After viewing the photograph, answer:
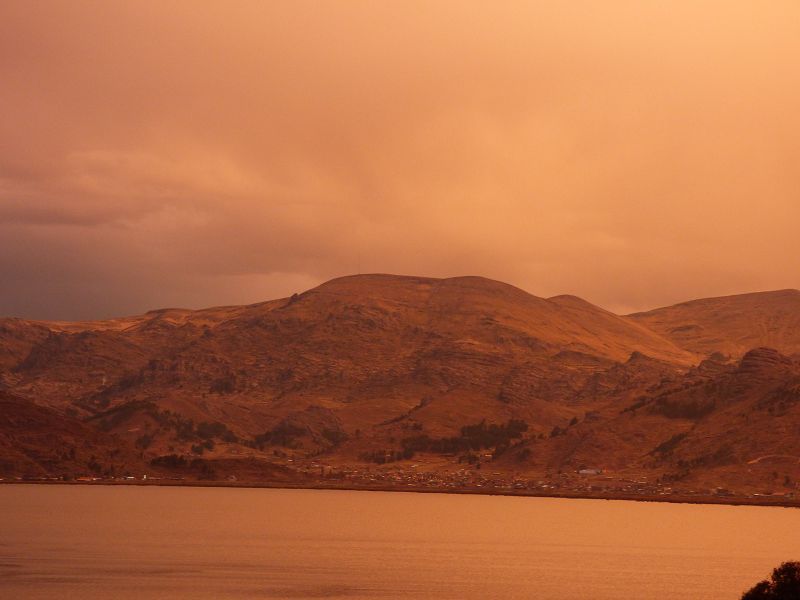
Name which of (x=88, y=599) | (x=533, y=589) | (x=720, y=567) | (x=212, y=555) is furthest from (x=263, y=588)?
(x=720, y=567)

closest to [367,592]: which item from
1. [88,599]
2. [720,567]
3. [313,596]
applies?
[313,596]

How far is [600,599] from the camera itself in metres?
151

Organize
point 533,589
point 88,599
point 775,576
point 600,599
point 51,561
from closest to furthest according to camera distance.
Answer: point 775,576
point 88,599
point 600,599
point 533,589
point 51,561

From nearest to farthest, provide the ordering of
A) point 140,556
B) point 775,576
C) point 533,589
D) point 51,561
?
point 775,576 → point 533,589 → point 51,561 → point 140,556

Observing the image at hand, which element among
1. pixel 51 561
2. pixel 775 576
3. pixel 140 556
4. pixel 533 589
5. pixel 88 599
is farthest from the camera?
pixel 140 556

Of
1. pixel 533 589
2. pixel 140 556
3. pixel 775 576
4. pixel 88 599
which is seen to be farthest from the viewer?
pixel 140 556

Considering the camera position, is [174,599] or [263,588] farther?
[263,588]

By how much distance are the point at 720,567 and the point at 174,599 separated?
326 ft

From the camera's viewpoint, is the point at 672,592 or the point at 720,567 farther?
the point at 720,567

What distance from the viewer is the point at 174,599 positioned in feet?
461

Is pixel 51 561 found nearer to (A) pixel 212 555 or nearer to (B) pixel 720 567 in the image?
(A) pixel 212 555

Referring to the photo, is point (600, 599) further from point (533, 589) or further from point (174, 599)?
point (174, 599)

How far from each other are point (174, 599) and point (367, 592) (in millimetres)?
24562

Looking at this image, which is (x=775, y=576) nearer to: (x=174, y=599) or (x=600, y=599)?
(x=600, y=599)
